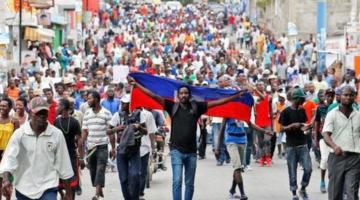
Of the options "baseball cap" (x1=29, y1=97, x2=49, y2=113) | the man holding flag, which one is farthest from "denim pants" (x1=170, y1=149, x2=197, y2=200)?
"baseball cap" (x1=29, y1=97, x2=49, y2=113)

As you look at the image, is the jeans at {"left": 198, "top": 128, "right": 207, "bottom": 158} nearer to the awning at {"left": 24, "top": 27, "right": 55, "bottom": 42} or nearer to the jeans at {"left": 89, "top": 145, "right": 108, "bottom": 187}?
the jeans at {"left": 89, "top": 145, "right": 108, "bottom": 187}

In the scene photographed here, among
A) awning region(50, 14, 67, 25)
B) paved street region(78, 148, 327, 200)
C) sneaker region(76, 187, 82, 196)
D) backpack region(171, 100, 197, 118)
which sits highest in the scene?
awning region(50, 14, 67, 25)

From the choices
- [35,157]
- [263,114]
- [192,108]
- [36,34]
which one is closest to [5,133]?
[192,108]

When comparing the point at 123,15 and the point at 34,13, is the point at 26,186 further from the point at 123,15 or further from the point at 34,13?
the point at 123,15

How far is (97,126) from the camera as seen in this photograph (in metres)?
16.1

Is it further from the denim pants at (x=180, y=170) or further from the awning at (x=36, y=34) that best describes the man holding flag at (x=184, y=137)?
the awning at (x=36, y=34)

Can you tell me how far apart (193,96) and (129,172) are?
1.34 m

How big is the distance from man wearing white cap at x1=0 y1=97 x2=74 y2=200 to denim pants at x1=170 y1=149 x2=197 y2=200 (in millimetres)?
3946

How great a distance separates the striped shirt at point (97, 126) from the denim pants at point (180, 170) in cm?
183

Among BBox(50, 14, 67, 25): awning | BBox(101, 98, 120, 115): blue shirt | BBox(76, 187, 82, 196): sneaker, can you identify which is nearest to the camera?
BBox(76, 187, 82, 196): sneaker

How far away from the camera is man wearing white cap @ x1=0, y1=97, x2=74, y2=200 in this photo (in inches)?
416

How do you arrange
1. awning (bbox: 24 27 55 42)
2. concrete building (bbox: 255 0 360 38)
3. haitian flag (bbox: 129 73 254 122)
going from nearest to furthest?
haitian flag (bbox: 129 73 254 122), awning (bbox: 24 27 55 42), concrete building (bbox: 255 0 360 38)

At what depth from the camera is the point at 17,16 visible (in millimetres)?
A: 41219

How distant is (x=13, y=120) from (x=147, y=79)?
213 centimetres
